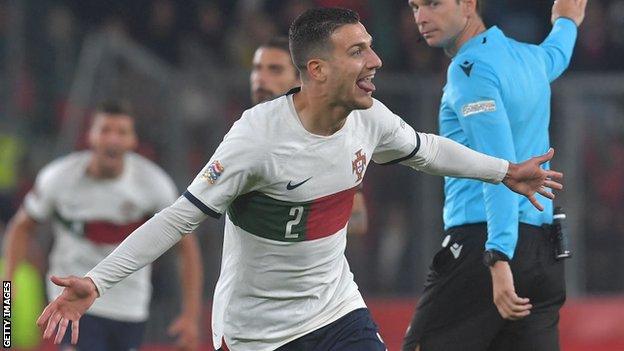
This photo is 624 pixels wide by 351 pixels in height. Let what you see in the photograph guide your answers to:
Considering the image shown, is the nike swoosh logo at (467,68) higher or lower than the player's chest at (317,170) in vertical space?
higher

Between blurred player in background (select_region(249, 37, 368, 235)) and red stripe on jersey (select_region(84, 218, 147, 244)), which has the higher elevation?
blurred player in background (select_region(249, 37, 368, 235))

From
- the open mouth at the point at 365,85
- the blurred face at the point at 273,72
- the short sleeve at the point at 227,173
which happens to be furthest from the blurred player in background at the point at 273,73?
the short sleeve at the point at 227,173

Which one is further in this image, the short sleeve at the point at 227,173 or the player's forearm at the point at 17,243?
the player's forearm at the point at 17,243

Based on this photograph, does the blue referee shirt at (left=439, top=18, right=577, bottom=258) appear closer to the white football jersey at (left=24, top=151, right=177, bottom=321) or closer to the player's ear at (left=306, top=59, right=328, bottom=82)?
the player's ear at (left=306, top=59, right=328, bottom=82)

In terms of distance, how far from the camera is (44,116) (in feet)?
39.9

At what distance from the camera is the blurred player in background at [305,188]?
16.8ft

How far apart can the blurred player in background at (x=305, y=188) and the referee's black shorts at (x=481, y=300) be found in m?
0.54

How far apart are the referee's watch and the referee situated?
0.05m

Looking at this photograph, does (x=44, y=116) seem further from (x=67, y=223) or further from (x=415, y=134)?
(x=415, y=134)

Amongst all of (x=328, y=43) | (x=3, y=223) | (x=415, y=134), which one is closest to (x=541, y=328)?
(x=415, y=134)

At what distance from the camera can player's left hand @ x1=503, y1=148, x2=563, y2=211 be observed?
5.41 metres

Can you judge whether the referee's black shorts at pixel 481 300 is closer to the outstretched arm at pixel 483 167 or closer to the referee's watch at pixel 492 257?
the referee's watch at pixel 492 257

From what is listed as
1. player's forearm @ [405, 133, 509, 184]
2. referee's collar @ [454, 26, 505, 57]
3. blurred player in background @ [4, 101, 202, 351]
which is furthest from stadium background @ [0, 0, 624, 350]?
player's forearm @ [405, 133, 509, 184]

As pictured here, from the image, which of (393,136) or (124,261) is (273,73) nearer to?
(393,136)
